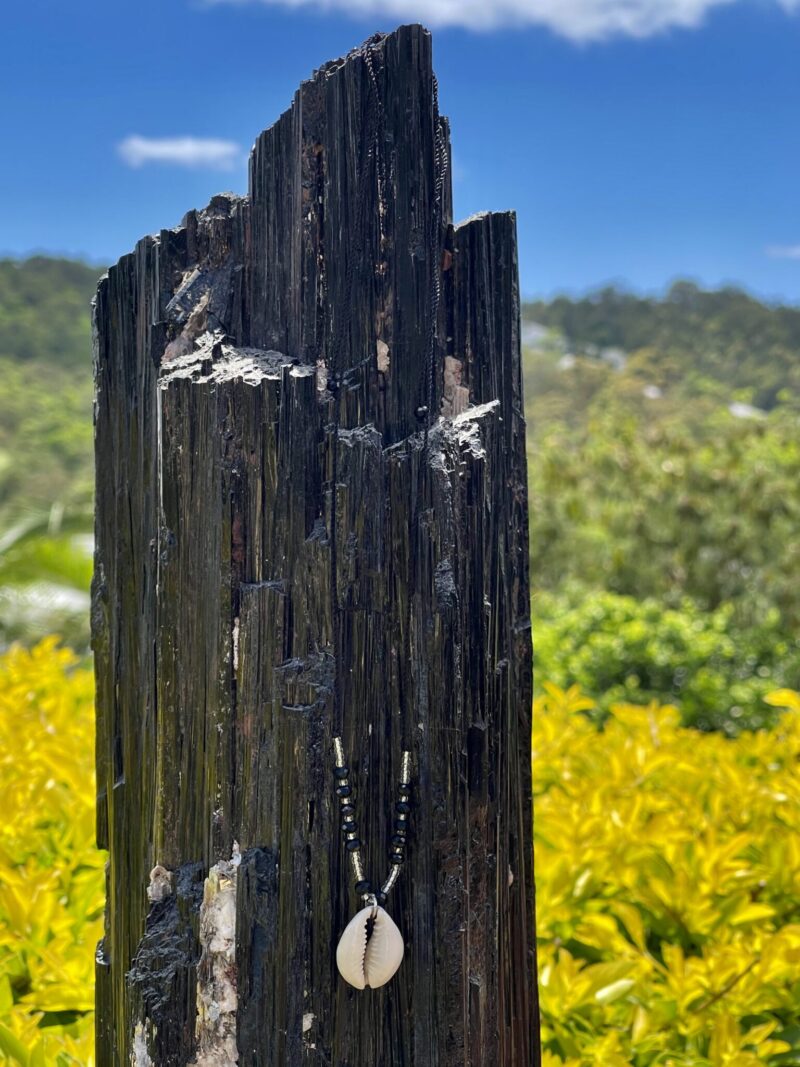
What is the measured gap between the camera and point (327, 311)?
4.44 feet

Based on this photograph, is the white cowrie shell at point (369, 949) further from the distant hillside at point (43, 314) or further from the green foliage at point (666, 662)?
the distant hillside at point (43, 314)

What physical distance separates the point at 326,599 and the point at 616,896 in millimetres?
1290

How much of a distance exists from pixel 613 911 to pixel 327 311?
4.97ft

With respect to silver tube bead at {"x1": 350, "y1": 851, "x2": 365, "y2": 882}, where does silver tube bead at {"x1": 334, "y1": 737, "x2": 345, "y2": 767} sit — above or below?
above


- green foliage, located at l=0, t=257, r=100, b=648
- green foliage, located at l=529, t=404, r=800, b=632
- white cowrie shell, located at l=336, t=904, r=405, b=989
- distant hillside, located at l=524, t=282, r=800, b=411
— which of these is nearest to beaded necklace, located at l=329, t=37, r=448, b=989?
white cowrie shell, located at l=336, t=904, r=405, b=989

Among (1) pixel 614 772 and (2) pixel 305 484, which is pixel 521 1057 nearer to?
(2) pixel 305 484

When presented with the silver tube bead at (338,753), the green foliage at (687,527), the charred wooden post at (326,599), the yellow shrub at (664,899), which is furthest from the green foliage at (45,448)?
the silver tube bead at (338,753)

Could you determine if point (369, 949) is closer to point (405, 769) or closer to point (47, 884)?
point (405, 769)

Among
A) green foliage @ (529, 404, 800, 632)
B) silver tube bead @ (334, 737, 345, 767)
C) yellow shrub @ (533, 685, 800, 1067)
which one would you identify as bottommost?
yellow shrub @ (533, 685, 800, 1067)

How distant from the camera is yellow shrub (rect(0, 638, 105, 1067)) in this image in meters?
Answer: 1.81

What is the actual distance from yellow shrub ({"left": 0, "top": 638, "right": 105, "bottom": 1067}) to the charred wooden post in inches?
19.0

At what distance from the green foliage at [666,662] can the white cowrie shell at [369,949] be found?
4.99m

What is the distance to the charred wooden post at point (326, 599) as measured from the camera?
132 cm

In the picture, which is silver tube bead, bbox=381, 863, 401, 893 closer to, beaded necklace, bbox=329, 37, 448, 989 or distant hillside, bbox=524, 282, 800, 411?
beaded necklace, bbox=329, 37, 448, 989
